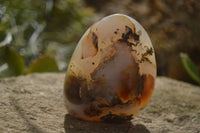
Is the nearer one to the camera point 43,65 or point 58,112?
point 58,112

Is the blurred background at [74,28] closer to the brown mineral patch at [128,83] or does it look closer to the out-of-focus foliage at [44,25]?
the out-of-focus foliage at [44,25]

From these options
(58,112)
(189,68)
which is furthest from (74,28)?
(58,112)

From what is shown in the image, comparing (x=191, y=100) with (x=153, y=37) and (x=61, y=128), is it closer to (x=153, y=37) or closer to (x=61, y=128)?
(x=61, y=128)

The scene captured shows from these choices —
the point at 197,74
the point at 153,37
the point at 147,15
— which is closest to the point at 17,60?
the point at 197,74

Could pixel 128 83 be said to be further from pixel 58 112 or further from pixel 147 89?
pixel 58 112

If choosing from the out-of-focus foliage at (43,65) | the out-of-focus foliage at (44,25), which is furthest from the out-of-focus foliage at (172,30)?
the out-of-focus foliage at (43,65)

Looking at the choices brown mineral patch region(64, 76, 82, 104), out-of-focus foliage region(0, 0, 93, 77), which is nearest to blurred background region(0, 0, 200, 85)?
out-of-focus foliage region(0, 0, 93, 77)
